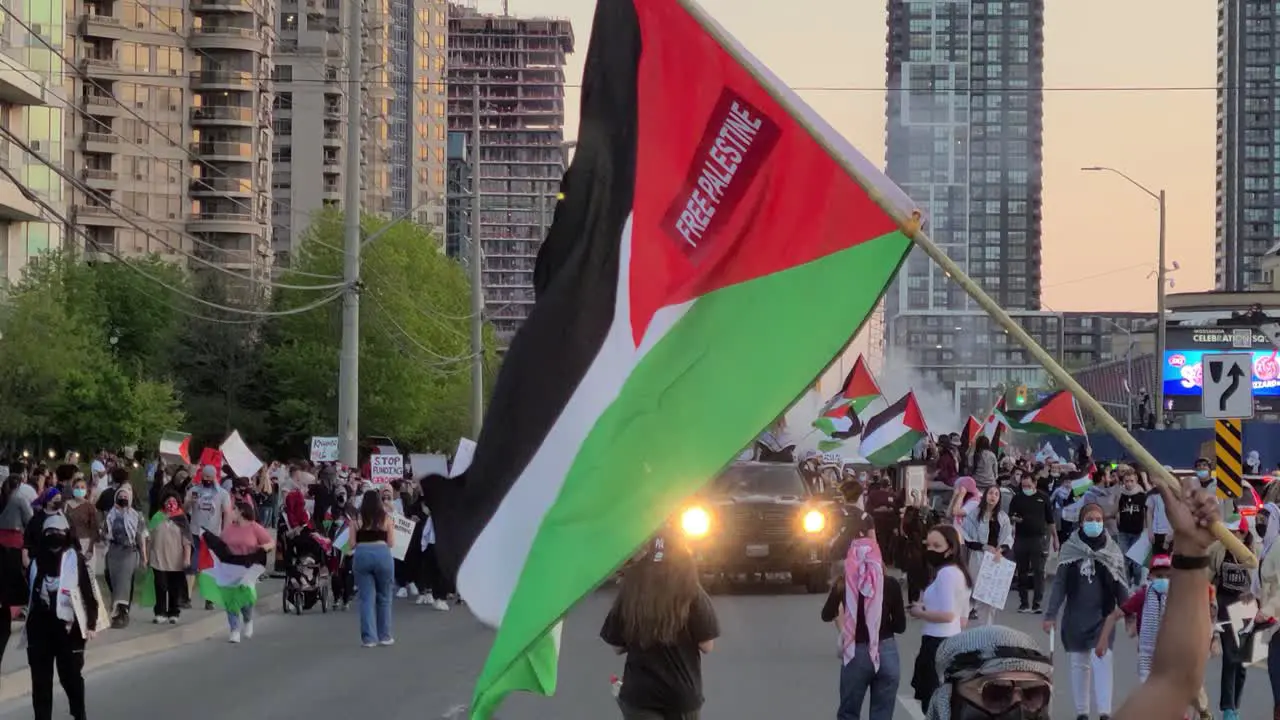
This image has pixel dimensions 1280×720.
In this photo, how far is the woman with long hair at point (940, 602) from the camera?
40.7ft

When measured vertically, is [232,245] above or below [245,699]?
above

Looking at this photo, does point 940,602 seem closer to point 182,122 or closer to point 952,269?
point 952,269

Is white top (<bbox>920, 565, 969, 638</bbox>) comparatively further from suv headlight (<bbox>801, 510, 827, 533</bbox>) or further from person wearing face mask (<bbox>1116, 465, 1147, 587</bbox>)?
suv headlight (<bbox>801, 510, 827, 533</bbox>)

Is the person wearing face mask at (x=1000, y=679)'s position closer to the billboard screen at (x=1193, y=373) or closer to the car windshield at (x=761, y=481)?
the car windshield at (x=761, y=481)

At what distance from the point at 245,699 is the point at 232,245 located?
10542 centimetres

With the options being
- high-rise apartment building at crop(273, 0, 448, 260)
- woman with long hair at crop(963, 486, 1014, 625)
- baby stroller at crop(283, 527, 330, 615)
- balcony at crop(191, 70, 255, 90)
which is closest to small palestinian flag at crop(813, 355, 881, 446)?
woman with long hair at crop(963, 486, 1014, 625)

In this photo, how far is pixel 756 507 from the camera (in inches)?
1150

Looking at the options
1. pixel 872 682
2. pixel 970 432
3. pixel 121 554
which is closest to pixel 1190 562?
pixel 872 682

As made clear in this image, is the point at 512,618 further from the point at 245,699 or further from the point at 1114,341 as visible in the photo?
the point at 1114,341

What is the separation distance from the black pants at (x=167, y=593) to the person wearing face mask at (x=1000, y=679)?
20903 millimetres

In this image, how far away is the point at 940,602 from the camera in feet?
40.7

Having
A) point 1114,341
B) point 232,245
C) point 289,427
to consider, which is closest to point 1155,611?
point 289,427

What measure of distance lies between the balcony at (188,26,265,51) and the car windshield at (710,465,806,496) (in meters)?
91.5

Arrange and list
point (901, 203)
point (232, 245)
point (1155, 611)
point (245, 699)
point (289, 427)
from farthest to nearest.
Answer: point (232, 245) → point (289, 427) → point (245, 699) → point (1155, 611) → point (901, 203)
